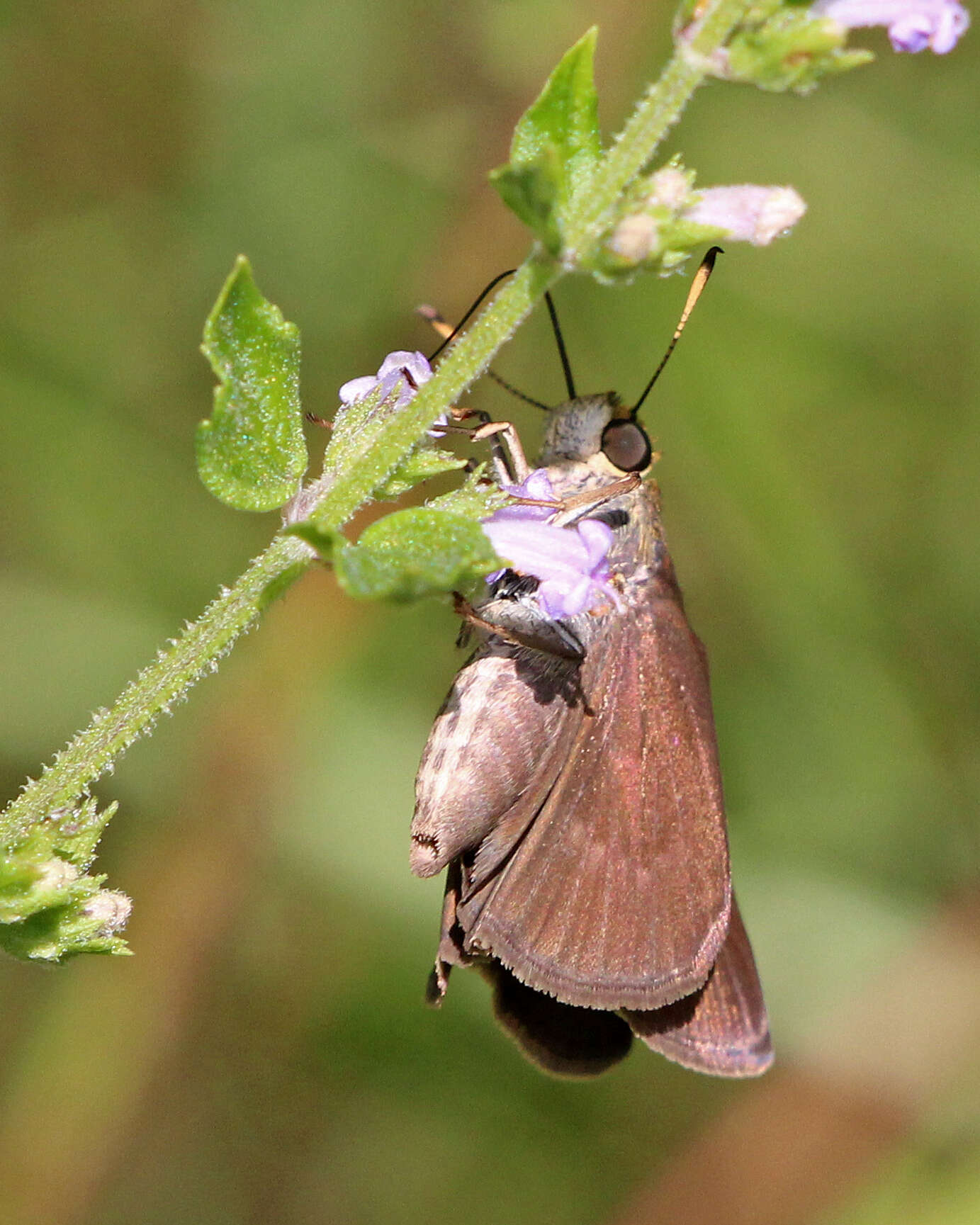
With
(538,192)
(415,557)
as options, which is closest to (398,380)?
(415,557)

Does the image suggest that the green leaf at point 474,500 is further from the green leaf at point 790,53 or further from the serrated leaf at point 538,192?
the green leaf at point 790,53

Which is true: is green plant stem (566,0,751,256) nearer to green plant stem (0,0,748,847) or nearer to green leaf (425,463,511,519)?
green plant stem (0,0,748,847)

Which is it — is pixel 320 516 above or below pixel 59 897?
above

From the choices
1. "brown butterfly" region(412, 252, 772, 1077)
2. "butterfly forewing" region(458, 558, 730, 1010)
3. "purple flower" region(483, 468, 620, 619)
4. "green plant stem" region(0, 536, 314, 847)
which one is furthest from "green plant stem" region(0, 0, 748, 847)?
"butterfly forewing" region(458, 558, 730, 1010)

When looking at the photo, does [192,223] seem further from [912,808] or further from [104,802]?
[912,808]

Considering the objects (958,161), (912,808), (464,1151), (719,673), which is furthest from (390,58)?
(464,1151)

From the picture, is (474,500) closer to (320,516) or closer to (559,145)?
(320,516)

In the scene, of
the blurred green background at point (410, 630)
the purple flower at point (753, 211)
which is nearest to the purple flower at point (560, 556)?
the purple flower at point (753, 211)
